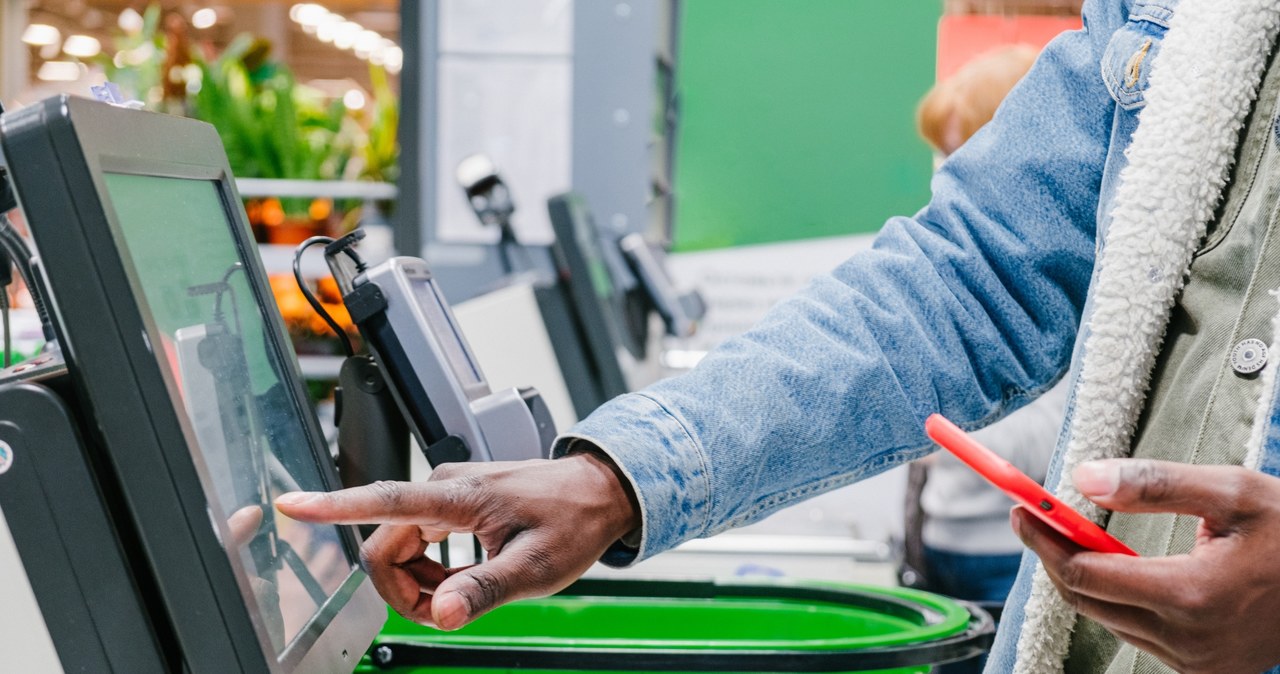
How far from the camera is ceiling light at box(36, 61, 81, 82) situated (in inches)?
357

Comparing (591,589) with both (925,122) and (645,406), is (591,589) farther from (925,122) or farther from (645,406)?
(925,122)

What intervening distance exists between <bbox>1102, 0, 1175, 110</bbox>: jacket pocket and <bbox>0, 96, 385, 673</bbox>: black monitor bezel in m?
0.60

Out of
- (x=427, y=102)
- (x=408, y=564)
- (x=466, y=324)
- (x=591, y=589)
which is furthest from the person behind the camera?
(x=427, y=102)

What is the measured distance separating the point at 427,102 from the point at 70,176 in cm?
328

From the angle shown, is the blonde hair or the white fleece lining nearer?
the white fleece lining

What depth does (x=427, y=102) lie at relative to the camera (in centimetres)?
372

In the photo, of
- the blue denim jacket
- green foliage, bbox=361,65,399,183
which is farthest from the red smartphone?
green foliage, bbox=361,65,399,183

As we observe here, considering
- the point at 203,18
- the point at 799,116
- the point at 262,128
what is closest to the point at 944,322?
the point at 262,128

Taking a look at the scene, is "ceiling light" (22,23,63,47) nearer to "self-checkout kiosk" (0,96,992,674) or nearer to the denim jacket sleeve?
"self-checkout kiosk" (0,96,992,674)

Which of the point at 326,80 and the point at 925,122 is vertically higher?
the point at 925,122

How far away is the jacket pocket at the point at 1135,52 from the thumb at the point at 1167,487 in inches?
13.6

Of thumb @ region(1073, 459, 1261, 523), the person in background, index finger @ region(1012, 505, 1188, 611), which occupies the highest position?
thumb @ region(1073, 459, 1261, 523)

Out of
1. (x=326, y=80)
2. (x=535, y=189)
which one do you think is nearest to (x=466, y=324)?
(x=535, y=189)

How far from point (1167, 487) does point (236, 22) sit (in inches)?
359
